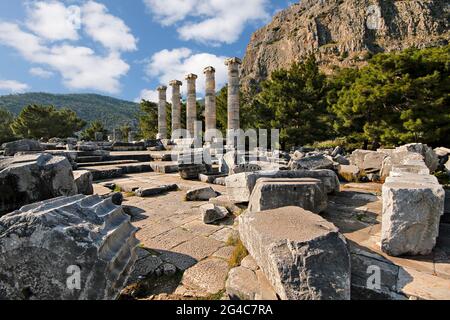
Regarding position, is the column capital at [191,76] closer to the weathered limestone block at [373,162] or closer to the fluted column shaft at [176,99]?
the fluted column shaft at [176,99]

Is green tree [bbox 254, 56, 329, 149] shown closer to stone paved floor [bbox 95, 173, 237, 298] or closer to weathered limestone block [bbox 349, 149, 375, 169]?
weathered limestone block [bbox 349, 149, 375, 169]

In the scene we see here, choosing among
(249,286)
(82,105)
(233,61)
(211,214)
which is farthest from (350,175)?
(82,105)

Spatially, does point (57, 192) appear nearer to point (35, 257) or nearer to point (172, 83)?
point (35, 257)

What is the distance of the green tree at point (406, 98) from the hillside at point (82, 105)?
11062cm

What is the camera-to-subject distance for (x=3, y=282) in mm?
1700

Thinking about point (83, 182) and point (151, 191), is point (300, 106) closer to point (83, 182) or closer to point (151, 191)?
point (151, 191)

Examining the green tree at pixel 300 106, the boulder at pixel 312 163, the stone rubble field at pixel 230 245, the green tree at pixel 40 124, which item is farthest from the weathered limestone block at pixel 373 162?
the green tree at pixel 40 124

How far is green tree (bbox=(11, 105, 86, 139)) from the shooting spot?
37.0 metres

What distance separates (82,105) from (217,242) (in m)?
161

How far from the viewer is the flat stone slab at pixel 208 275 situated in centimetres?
225

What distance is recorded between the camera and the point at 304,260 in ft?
5.87
